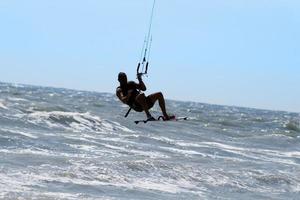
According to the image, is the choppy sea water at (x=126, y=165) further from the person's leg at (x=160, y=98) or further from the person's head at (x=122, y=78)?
the person's head at (x=122, y=78)

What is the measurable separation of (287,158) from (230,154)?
2.56 meters

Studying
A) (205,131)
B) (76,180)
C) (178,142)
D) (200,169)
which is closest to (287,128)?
(205,131)

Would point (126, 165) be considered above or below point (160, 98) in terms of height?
below

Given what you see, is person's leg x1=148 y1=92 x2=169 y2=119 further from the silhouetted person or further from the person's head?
the person's head

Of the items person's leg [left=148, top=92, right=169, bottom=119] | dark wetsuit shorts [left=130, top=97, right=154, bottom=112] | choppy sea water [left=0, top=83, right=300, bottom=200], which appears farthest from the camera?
choppy sea water [left=0, top=83, right=300, bottom=200]

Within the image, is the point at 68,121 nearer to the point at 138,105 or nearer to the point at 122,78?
the point at 138,105

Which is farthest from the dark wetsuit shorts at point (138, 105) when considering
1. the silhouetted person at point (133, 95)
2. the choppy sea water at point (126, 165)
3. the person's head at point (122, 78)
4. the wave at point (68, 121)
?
the wave at point (68, 121)

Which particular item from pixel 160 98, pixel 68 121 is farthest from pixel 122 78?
pixel 68 121

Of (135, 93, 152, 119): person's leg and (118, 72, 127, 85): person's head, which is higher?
(118, 72, 127, 85): person's head

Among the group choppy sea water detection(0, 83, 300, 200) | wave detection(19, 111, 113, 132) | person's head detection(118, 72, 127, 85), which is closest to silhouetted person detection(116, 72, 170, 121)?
person's head detection(118, 72, 127, 85)

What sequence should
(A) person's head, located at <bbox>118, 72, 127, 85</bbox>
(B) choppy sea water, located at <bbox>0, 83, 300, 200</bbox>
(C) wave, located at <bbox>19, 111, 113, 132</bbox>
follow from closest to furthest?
1. (A) person's head, located at <bbox>118, 72, 127, 85</bbox>
2. (B) choppy sea water, located at <bbox>0, 83, 300, 200</bbox>
3. (C) wave, located at <bbox>19, 111, 113, 132</bbox>

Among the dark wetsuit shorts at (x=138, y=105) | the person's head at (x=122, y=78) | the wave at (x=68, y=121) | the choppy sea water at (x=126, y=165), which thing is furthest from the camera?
the wave at (x=68, y=121)

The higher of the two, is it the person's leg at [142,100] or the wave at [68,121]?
the person's leg at [142,100]

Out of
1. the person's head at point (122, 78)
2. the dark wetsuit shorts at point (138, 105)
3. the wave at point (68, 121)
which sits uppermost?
the person's head at point (122, 78)
